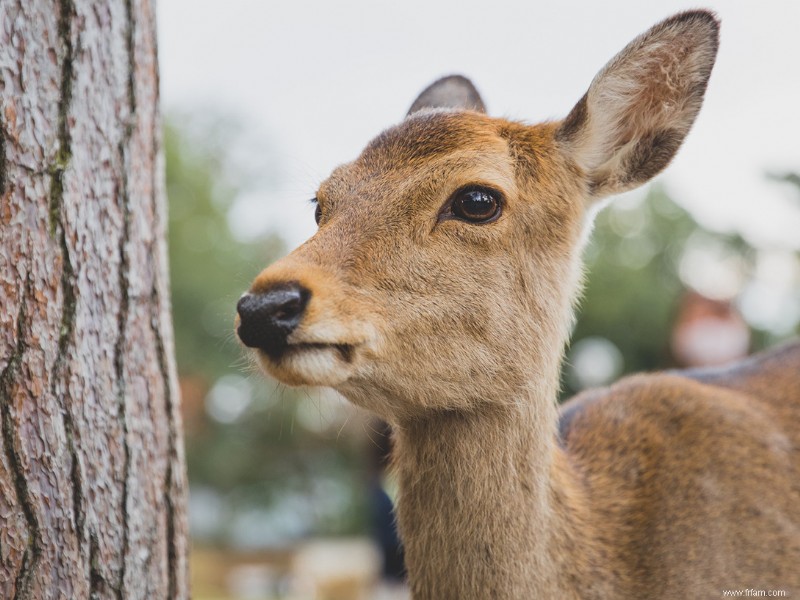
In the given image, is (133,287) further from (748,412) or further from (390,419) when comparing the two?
(748,412)

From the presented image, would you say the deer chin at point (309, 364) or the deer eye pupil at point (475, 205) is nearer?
the deer chin at point (309, 364)

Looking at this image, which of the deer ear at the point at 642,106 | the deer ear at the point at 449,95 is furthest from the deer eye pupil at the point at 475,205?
the deer ear at the point at 449,95

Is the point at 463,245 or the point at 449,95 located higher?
the point at 449,95

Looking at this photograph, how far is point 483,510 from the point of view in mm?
3090

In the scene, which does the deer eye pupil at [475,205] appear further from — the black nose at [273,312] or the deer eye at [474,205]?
the black nose at [273,312]

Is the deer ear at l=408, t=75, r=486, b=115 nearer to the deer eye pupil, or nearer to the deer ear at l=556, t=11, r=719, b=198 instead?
the deer ear at l=556, t=11, r=719, b=198

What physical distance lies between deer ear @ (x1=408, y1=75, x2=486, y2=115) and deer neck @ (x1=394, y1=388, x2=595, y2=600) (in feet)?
6.03

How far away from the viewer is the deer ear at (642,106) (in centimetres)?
334

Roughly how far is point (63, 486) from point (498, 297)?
164 cm

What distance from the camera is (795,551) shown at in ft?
11.2

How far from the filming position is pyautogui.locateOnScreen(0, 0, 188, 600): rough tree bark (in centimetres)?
270

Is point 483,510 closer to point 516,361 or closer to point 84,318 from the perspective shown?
point 516,361

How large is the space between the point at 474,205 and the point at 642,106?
100cm

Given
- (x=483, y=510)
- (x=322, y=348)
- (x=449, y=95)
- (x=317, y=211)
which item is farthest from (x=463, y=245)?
(x=449, y=95)
